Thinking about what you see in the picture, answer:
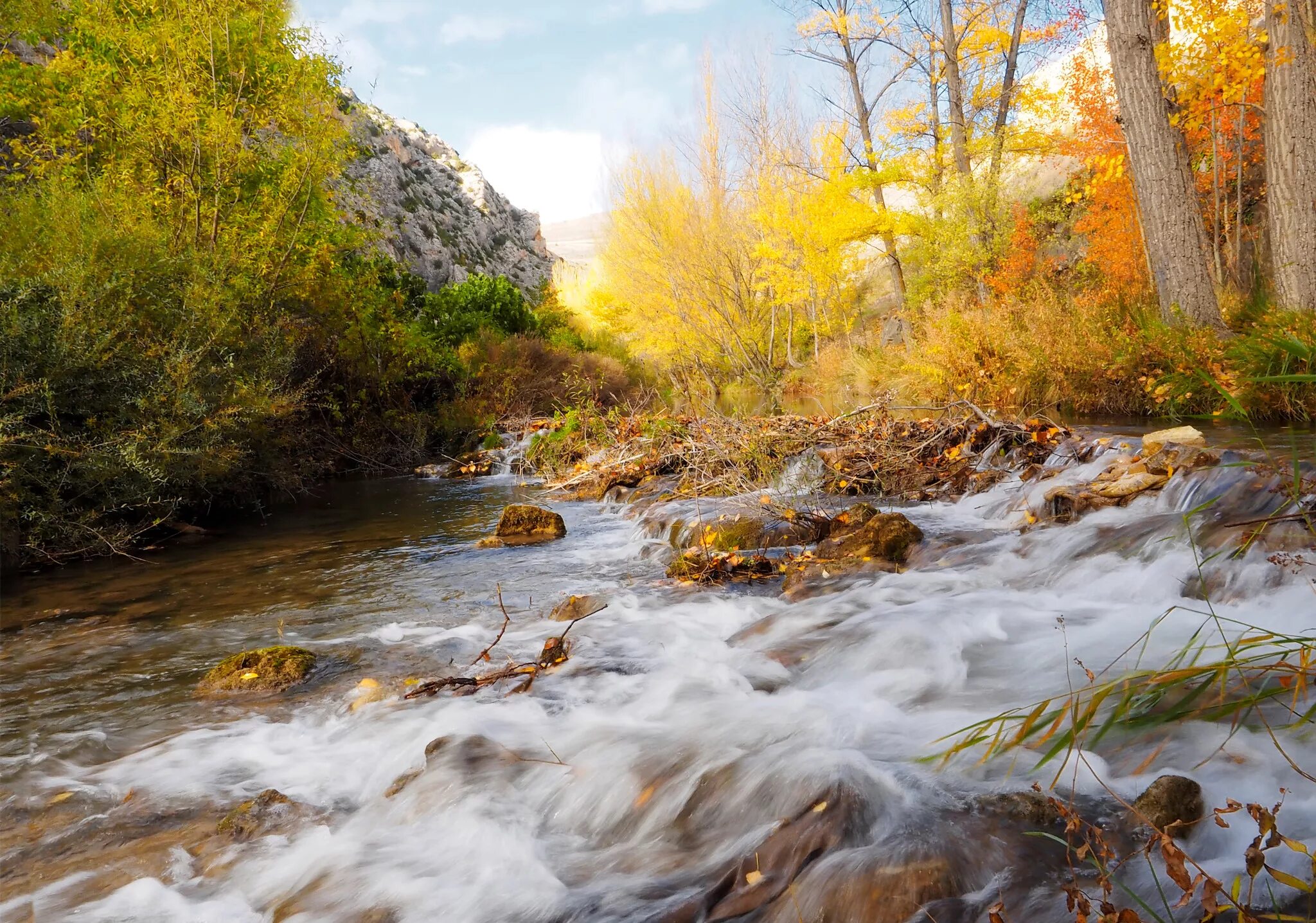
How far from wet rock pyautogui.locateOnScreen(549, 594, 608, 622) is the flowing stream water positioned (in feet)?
0.50

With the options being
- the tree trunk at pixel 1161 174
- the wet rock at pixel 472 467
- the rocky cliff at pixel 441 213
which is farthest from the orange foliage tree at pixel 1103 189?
the rocky cliff at pixel 441 213

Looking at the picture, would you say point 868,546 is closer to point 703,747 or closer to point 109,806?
point 703,747

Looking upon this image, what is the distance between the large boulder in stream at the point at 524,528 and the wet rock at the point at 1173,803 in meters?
5.69

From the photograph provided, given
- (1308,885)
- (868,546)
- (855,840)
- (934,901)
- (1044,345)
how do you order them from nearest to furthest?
(1308,885)
(934,901)
(855,840)
(868,546)
(1044,345)

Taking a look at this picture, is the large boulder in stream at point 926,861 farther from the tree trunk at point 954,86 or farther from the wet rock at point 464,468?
the tree trunk at point 954,86

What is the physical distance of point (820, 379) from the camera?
22547 millimetres

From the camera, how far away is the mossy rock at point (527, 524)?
7.27m

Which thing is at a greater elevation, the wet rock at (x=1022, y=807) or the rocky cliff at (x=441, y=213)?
the rocky cliff at (x=441, y=213)

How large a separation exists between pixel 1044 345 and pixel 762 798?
417 inches

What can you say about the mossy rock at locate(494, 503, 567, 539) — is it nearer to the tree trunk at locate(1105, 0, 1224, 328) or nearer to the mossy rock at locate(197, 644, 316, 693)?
the mossy rock at locate(197, 644, 316, 693)

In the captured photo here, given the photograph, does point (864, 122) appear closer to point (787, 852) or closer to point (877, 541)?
point (877, 541)

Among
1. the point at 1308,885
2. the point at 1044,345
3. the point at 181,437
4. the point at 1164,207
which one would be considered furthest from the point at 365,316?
the point at 1308,885

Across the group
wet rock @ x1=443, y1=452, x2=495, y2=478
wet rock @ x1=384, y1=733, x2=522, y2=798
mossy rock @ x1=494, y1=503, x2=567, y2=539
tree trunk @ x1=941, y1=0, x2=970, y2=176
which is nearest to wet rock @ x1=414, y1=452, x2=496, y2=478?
wet rock @ x1=443, y1=452, x2=495, y2=478

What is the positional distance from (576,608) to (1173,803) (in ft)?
10.9
